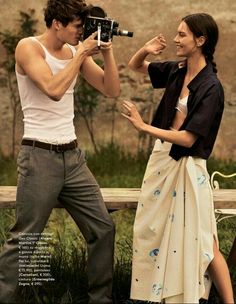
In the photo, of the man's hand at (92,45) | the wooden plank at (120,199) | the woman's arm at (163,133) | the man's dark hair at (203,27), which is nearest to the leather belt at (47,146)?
the woman's arm at (163,133)

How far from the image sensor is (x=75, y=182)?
4254 millimetres

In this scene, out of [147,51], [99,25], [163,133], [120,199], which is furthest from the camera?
[120,199]

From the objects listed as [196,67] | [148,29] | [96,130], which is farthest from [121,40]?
[196,67]

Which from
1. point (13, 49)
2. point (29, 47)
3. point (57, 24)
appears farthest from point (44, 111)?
point (13, 49)

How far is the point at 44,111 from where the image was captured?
413 centimetres

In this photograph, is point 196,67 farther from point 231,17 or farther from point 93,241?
point 231,17

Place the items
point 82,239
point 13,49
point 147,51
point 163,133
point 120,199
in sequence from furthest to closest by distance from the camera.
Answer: point 13,49, point 82,239, point 120,199, point 147,51, point 163,133

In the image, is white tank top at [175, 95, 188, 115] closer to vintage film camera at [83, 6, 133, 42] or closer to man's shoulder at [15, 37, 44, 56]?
vintage film camera at [83, 6, 133, 42]

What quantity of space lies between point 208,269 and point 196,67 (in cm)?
106

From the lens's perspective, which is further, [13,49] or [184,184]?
[13,49]

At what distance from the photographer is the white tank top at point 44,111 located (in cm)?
412

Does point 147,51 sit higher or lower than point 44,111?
higher

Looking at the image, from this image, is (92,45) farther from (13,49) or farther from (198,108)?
(13,49)

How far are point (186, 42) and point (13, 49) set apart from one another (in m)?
3.62
